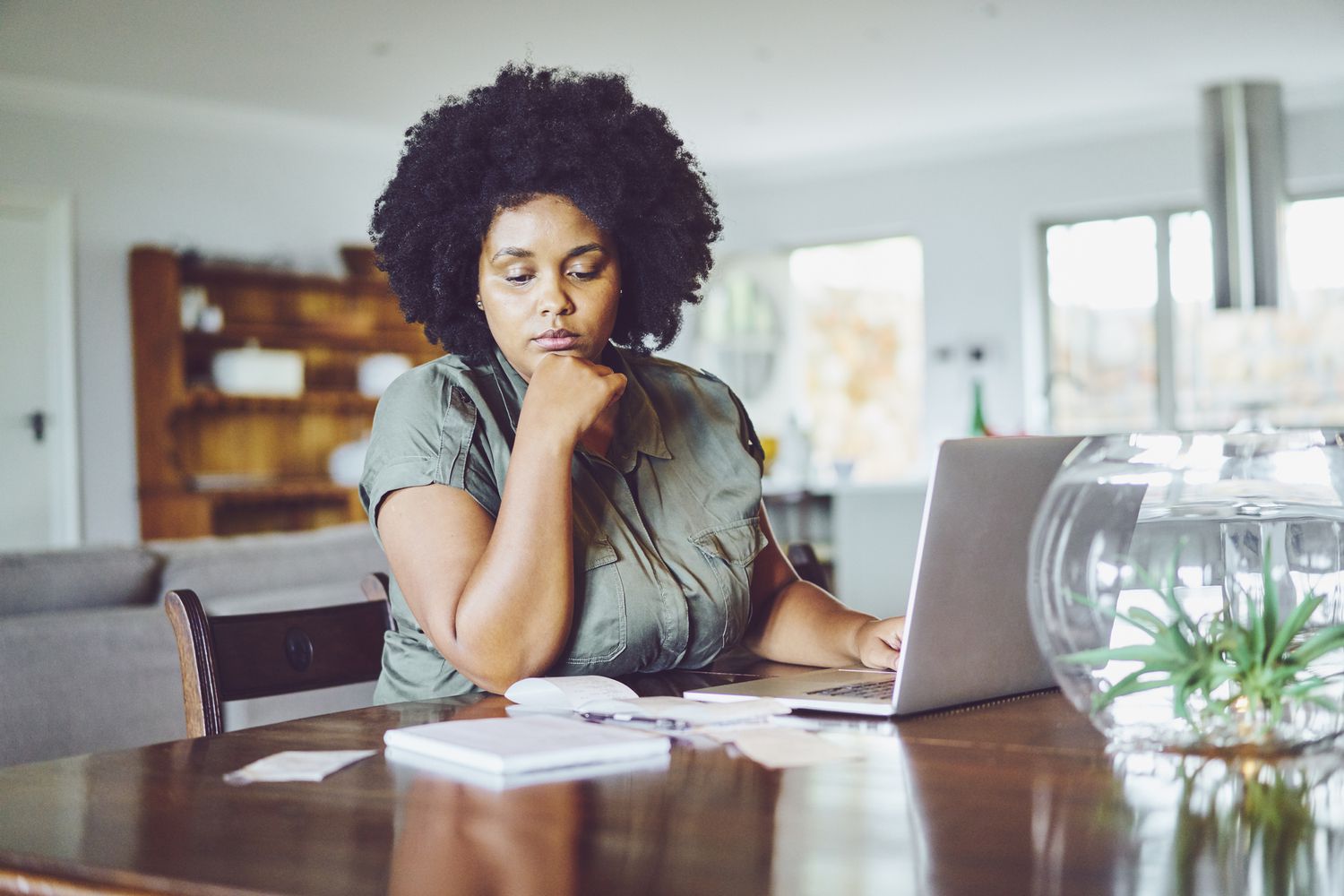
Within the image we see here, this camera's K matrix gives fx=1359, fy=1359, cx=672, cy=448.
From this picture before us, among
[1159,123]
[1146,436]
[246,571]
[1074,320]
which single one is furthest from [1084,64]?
[1146,436]

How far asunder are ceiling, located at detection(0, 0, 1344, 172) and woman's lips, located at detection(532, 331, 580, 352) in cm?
368

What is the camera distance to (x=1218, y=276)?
21.7 feet

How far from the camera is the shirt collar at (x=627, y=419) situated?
1.50 meters

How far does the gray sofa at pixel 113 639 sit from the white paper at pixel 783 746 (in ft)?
5.71

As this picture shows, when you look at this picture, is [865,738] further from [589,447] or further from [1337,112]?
[1337,112]

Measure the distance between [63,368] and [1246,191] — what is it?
18.3 ft

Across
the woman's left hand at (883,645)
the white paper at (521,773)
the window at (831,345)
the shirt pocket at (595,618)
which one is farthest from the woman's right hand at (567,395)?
the window at (831,345)

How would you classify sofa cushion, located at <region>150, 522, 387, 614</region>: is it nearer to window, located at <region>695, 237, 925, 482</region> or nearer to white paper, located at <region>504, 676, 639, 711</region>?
white paper, located at <region>504, 676, 639, 711</region>

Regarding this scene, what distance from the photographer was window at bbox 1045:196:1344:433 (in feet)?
22.6

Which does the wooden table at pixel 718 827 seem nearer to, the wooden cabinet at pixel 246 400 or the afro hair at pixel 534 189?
the afro hair at pixel 534 189

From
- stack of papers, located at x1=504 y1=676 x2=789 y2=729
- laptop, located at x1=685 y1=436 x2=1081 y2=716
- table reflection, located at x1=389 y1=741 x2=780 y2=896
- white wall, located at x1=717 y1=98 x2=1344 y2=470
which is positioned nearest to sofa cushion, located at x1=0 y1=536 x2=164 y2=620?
stack of papers, located at x1=504 y1=676 x2=789 y2=729

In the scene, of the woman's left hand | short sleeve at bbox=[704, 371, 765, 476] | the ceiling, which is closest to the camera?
the woman's left hand

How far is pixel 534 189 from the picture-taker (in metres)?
1.49

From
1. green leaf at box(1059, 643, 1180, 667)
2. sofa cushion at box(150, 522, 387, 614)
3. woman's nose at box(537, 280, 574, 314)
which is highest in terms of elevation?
woman's nose at box(537, 280, 574, 314)
